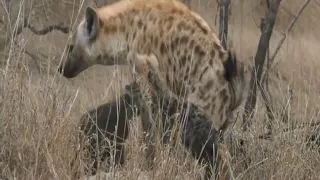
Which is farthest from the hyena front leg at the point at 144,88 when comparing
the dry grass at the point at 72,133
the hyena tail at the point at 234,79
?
the hyena tail at the point at 234,79

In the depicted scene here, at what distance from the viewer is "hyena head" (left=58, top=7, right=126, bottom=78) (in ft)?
13.8

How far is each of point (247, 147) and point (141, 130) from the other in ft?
1.67

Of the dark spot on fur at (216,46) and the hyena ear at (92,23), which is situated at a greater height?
the hyena ear at (92,23)

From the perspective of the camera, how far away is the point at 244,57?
516 centimetres

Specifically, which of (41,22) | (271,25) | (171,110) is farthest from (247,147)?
(41,22)

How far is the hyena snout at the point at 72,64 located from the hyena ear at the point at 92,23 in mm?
166

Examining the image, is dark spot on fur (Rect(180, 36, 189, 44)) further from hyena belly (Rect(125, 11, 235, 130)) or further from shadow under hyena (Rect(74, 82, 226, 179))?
shadow under hyena (Rect(74, 82, 226, 179))

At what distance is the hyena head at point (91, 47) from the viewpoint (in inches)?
166

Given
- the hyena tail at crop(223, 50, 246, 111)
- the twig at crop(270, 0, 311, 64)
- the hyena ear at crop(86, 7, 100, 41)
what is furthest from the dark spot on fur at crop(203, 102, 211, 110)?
the twig at crop(270, 0, 311, 64)

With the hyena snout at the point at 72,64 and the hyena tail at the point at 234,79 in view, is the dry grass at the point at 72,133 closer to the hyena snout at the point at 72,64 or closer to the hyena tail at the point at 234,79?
the hyena snout at the point at 72,64

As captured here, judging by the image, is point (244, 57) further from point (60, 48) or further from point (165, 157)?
point (165, 157)

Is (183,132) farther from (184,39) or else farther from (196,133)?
(184,39)

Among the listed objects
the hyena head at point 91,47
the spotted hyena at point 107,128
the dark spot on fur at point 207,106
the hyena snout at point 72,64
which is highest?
the hyena head at point 91,47

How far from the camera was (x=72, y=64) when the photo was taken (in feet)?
14.5
